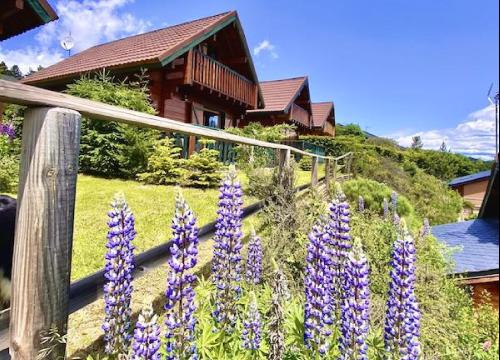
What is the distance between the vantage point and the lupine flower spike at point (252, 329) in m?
1.67

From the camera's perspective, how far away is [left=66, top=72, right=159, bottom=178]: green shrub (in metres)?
8.73

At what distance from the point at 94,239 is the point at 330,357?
3.42 metres

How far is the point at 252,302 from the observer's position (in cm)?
167

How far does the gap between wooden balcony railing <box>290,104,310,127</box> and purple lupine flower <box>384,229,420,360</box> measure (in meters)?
22.0

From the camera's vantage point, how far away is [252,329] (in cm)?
171

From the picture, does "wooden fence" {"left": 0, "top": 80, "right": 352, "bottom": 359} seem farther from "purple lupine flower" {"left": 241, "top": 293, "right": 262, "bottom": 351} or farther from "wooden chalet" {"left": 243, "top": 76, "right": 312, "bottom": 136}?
"wooden chalet" {"left": 243, "top": 76, "right": 312, "bottom": 136}

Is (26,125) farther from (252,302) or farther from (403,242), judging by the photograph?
(403,242)

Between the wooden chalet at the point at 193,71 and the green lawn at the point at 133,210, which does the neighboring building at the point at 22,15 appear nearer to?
the wooden chalet at the point at 193,71

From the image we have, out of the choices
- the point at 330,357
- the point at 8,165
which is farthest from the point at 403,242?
the point at 8,165

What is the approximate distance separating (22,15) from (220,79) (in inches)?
269

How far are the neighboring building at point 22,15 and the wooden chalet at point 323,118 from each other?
2451 centimetres

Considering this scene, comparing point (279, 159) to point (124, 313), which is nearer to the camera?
point (124, 313)

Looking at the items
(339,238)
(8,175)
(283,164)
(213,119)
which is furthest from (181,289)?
(213,119)

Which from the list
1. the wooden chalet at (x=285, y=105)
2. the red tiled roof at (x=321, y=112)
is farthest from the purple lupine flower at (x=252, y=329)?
the red tiled roof at (x=321, y=112)
